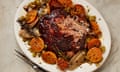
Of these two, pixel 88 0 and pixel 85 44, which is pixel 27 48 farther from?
pixel 88 0

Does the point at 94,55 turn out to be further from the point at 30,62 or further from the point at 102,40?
the point at 30,62

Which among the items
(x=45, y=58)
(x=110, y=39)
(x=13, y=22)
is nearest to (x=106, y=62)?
(x=110, y=39)

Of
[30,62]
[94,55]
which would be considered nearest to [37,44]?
[30,62]

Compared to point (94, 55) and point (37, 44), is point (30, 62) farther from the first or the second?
point (94, 55)

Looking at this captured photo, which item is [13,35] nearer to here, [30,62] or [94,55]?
[30,62]

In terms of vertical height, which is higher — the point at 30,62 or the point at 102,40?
the point at 102,40

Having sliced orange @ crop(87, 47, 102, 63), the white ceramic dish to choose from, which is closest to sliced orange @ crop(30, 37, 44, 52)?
the white ceramic dish

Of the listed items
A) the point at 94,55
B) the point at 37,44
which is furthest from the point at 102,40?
the point at 37,44

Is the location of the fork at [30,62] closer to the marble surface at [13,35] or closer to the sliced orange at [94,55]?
the marble surface at [13,35]
